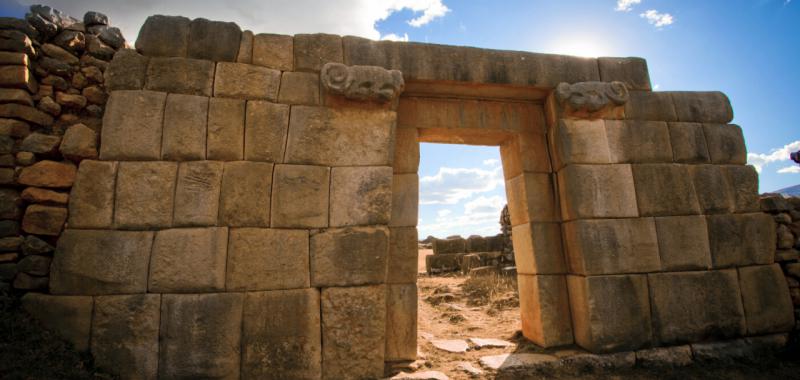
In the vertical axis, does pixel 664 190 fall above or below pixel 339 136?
below

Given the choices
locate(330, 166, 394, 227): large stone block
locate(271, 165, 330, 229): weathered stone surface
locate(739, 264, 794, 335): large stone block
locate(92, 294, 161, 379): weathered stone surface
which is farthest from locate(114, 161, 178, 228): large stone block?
locate(739, 264, 794, 335): large stone block

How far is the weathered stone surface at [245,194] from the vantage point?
3293mm

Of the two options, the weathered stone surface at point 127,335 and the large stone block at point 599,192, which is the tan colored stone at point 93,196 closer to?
the weathered stone surface at point 127,335

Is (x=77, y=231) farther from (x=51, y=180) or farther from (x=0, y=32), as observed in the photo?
(x=0, y=32)

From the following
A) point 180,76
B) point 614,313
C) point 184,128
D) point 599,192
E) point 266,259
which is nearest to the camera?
point 266,259

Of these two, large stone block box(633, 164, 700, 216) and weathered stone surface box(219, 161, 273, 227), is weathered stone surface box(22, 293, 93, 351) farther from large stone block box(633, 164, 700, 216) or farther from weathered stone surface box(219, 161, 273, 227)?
large stone block box(633, 164, 700, 216)

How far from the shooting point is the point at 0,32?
10.6 ft

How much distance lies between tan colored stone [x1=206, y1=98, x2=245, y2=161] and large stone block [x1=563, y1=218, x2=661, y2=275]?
11.6ft

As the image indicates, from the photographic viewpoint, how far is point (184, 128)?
3373mm

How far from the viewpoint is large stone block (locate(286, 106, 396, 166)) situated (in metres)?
3.55

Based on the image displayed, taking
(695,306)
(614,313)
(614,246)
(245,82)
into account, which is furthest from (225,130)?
(695,306)

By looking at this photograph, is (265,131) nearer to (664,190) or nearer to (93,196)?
(93,196)

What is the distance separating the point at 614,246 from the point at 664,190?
94cm

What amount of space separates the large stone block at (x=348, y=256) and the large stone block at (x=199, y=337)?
77cm
